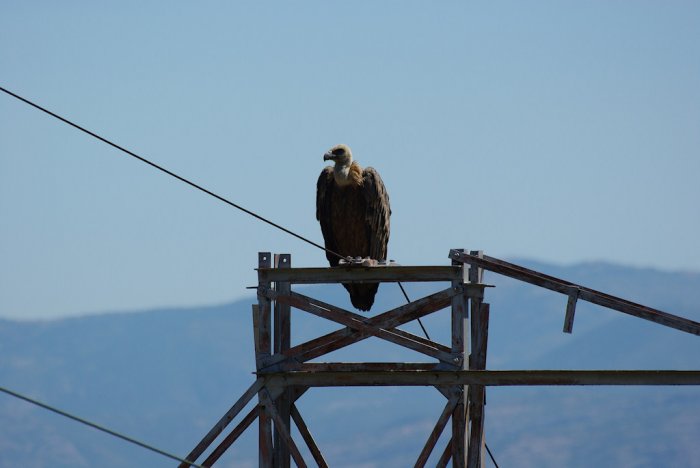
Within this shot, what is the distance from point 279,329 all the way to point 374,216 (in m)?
4.10

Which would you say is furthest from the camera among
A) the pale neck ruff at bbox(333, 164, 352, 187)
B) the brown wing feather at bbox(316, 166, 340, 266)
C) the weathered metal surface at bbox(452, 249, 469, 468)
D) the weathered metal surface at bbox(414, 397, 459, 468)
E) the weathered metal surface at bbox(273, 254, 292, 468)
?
the brown wing feather at bbox(316, 166, 340, 266)

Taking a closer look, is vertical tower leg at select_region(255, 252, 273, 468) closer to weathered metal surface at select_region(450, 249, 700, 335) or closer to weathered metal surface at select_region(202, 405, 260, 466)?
weathered metal surface at select_region(202, 405, 260, 466)

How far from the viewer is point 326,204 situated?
24375 millimetres

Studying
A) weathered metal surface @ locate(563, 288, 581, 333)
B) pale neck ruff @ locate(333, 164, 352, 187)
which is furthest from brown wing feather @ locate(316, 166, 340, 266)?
weathered metal surface @ locate(563, 288, 581, 333)

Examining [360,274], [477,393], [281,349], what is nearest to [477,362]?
[477,393]

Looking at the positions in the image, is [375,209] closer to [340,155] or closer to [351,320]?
[340,155]

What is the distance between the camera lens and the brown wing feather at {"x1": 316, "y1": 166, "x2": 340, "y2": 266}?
79.8 feet

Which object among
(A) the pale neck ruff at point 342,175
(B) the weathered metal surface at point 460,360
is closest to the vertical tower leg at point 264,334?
(B) the weathered metal surface at point 460,360

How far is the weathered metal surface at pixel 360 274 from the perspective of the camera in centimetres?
1933

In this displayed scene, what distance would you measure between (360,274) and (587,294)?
8.85 feet

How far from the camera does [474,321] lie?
64.6 feet

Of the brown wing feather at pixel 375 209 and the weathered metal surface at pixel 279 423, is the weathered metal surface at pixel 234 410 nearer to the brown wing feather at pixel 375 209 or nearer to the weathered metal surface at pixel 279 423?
the weathered metal surface at pixel 279 423

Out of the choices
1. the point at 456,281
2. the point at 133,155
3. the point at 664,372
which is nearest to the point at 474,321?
the point at 456,281

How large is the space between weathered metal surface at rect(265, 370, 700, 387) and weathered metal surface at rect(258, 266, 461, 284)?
3.74ft
